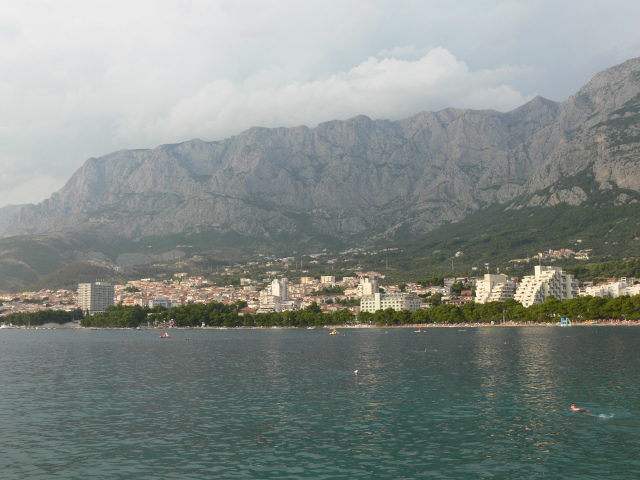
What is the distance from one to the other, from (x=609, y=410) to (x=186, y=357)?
60.1 meters

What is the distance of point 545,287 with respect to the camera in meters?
180

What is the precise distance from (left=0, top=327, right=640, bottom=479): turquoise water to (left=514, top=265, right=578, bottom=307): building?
11403 centimetres

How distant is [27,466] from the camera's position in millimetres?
26672

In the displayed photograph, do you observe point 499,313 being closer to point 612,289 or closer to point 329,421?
point 612,289

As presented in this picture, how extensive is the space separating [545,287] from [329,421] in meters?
159

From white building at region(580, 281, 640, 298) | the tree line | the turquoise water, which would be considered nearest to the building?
the tree line

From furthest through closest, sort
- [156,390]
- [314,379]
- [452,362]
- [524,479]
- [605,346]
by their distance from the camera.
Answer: [605,346], [452,362], [314,379], [156,390], [524,479]

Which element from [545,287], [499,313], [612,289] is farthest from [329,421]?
[612,289]

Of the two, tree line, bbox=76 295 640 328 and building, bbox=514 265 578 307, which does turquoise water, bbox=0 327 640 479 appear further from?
building, bbox=514 265 578 307

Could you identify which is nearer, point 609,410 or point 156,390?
point 609,410

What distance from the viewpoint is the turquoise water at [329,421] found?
1024 inches

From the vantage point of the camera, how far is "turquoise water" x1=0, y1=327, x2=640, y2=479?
26000 mm

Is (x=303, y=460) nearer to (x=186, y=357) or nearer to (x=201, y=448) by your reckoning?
(x=201, y=448)

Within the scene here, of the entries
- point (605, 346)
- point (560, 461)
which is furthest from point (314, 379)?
point (605, 346)
